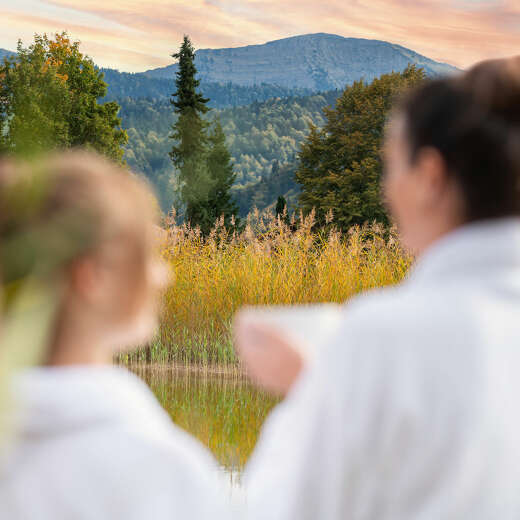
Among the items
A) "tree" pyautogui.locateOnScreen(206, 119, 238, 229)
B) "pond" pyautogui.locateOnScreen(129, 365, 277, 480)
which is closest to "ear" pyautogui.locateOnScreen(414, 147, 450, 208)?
"pond" pyautogui.locateOnScreen(129, 365, 277, 480)

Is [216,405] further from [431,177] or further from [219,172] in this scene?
[219,172]

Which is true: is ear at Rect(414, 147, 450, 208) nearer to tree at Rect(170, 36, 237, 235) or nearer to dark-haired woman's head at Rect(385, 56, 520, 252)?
dark-haired woman's head at Rect(385, 56, 520, 252)

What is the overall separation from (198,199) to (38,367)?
36189 mm

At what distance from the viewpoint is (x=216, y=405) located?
22.5 feet

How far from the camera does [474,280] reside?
2.86 ft

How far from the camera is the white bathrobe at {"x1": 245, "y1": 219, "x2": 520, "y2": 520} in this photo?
0.81 metres

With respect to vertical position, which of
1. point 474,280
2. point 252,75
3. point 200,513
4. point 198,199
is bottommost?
point 198,199

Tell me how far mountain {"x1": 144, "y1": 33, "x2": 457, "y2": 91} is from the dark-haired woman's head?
520 ft

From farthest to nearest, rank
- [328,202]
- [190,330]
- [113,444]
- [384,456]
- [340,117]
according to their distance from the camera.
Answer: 1. [340,117]
2. [328,202]
3. [190,330]
4. [113,444]
5. [384,456]

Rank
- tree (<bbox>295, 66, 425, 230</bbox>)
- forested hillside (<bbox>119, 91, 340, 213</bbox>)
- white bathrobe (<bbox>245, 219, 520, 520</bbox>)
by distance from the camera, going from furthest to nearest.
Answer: forested hillside (<bbox>119, 91, 340, 213</bbox>), tree (<bbox>295, 66, 425, 230</bbox>), white bathrobe (<bbox>245, 219, 520, 520</bbox>)

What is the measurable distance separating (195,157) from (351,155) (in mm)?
11341

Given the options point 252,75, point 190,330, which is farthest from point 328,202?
point 252,75

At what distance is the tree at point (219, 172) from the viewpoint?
37.7m

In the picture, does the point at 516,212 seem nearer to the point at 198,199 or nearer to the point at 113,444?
the point at 113,444
